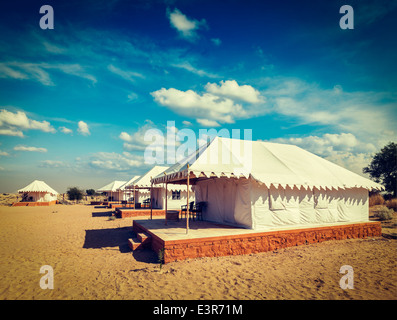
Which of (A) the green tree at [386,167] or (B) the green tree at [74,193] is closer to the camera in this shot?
(A) the green tree at [386,167]

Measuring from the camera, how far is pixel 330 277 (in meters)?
5.35

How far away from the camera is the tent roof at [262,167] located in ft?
25.8

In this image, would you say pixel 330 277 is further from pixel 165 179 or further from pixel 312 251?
pixel 165 179

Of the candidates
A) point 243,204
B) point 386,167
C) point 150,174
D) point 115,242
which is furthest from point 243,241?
point 386,167

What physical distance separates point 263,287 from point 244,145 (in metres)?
6.55

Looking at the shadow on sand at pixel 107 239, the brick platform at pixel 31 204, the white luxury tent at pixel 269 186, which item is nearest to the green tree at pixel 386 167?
the white luxury tent at pixel 269 186

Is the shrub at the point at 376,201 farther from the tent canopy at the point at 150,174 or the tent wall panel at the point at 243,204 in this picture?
the tent canopy at the point at 150,174

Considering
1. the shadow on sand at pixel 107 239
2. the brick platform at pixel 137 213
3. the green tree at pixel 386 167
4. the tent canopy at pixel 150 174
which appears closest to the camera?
the shadow on sand at pixel 107 239

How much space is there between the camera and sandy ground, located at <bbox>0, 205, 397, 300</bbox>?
14.9 feet

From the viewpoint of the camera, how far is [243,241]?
7.33m

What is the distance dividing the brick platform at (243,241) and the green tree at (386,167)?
22461 mm

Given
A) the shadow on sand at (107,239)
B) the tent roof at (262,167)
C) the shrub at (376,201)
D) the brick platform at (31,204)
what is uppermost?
the tent roof at (262,167)

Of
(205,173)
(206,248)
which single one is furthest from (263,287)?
(205,173)

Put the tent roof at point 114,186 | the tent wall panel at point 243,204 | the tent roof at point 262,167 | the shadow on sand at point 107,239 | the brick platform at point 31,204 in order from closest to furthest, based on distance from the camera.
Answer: the tent roof at point 262,167
the tent wall panel at point 243,204
the shadow on sand at point 107,239
the brick platform at point 31,204
the tent roof at point 114,186
